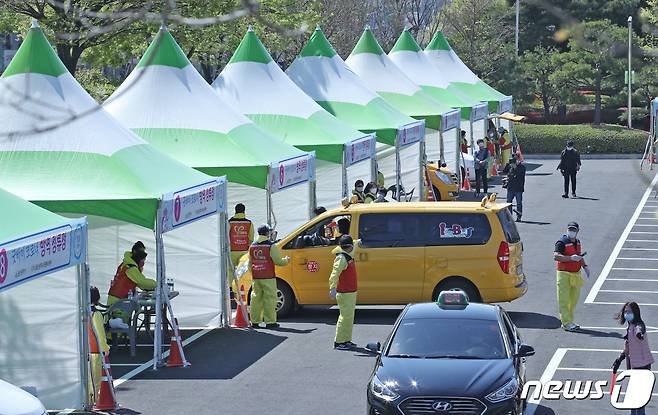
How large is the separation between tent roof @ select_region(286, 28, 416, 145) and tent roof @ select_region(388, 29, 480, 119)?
388 inches

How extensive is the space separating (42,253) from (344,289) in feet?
17.7

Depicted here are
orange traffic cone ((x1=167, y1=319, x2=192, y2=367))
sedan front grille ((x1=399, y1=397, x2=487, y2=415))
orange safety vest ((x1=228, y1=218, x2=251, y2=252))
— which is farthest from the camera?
orange safety vest ((x1=228, y1=218, x2=251, y2=252))

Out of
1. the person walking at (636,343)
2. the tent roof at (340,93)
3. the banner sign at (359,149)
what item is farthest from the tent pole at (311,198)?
the person walking at (636,343)

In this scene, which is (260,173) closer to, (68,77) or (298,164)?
(298,164)

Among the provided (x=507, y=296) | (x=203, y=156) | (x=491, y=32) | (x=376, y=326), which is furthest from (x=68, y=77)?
(x=491, y=32)

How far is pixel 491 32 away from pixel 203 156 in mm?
46479

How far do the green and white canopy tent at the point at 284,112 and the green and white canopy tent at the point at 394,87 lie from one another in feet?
28.0

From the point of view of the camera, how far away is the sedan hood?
464 inches

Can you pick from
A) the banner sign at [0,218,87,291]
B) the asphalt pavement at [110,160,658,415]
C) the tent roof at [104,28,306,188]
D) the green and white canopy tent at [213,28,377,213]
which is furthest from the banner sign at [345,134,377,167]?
the banner sign at [0,218,87,291]

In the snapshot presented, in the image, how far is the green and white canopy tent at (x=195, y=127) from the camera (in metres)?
20.7

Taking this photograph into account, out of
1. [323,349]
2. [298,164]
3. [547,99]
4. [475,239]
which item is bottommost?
[323,349]

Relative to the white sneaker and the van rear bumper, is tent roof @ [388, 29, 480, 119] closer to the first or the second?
the van rear bumper

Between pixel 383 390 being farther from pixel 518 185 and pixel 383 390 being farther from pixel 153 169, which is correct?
pixel 518 185

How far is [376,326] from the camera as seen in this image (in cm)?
1906
